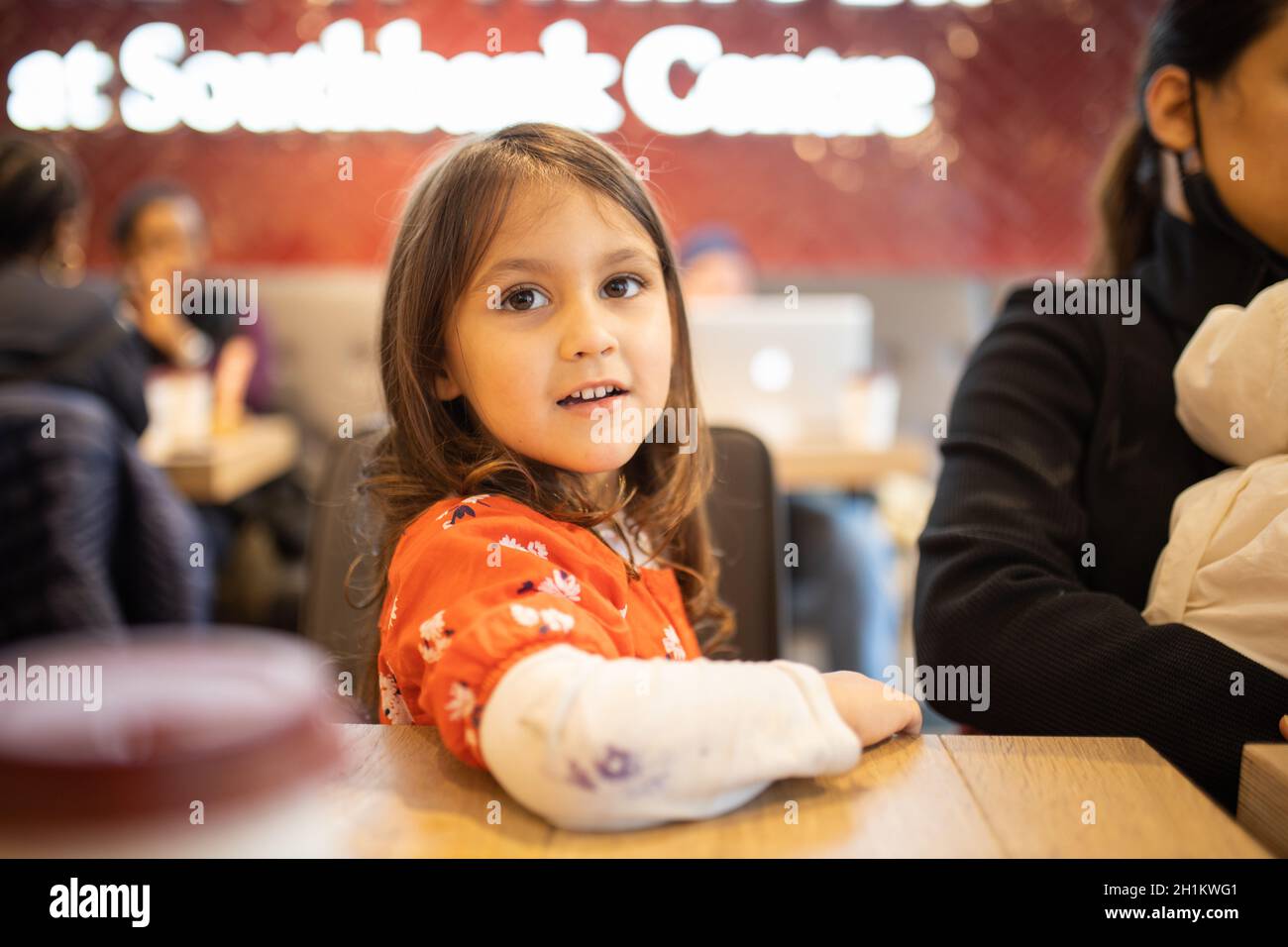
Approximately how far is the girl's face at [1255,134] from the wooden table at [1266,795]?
65 centimetres

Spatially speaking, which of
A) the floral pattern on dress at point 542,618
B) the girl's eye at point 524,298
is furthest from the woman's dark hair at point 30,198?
the floral pattern on dress at point 542,618

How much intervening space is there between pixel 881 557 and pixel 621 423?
2562 mm

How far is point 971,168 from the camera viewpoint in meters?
4.73

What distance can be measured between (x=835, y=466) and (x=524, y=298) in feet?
6.18

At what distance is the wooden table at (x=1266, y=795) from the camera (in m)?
0.67

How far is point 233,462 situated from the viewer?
276cm

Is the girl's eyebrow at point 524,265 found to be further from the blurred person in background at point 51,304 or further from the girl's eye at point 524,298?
the blurred person in background at point 51,304

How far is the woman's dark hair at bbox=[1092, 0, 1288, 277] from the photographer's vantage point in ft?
3.62

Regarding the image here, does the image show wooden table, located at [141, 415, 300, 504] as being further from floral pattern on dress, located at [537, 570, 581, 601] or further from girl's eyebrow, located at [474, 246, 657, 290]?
floral pattern on dress, located at [537, 570, 581, 601]

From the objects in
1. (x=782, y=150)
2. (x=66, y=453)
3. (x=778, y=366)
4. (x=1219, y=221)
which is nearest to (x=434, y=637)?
(x=1219, y=221)

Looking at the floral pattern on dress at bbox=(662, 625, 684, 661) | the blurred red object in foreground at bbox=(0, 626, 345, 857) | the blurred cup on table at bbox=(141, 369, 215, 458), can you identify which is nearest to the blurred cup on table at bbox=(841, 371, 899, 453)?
the blurred cup on table at bbox=(141, 369, 215, 458)

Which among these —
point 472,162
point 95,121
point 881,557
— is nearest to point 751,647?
point 472,162

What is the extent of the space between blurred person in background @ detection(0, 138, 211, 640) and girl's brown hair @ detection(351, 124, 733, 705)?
938 millimetres
